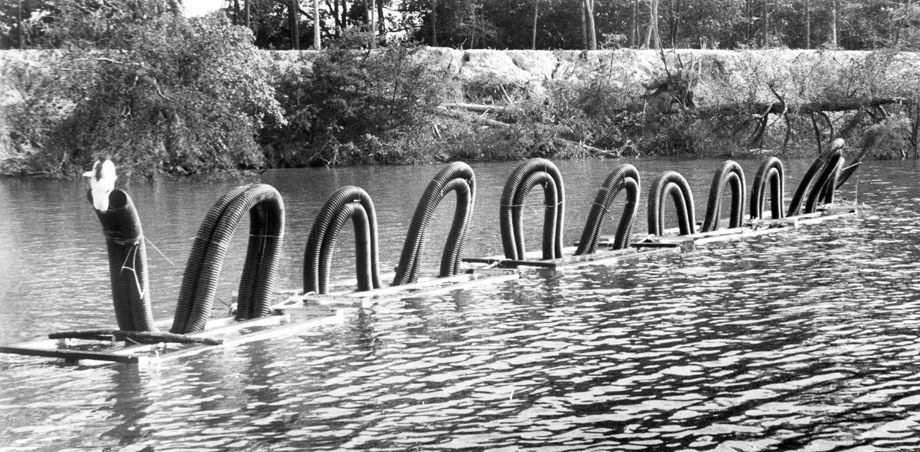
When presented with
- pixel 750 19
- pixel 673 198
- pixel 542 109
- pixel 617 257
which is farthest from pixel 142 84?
pixel 750 19

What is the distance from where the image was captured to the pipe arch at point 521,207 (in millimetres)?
20641

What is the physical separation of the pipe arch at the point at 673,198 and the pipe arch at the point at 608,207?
4.23 feet

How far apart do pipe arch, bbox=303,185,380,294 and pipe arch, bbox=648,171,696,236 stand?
8.20 m

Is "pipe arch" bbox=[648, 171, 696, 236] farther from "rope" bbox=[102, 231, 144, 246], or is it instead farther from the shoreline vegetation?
the shoreline vegetation

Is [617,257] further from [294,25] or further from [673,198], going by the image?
[294,25]

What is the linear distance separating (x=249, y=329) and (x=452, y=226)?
17.0 feet

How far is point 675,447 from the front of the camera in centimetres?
936

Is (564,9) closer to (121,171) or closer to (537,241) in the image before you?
(121,171)

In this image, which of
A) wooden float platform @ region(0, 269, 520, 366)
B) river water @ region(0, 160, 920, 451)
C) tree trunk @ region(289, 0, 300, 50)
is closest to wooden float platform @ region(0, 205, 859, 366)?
wooden float platform @ region(0, 269, 520, 366)

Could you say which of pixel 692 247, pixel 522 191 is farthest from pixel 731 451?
pixel 692 247

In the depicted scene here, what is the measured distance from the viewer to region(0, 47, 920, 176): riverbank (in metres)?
55.1

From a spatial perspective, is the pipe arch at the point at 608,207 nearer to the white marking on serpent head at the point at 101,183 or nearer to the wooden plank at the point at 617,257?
the wooden plank at the point at 617,257

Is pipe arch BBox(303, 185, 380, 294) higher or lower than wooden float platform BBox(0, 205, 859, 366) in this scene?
higher

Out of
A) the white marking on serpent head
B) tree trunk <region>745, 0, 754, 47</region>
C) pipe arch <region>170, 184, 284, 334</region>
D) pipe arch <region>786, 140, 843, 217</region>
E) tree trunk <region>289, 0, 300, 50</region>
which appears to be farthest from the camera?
tree trunk <region>745, 0, 754, 47</region>
